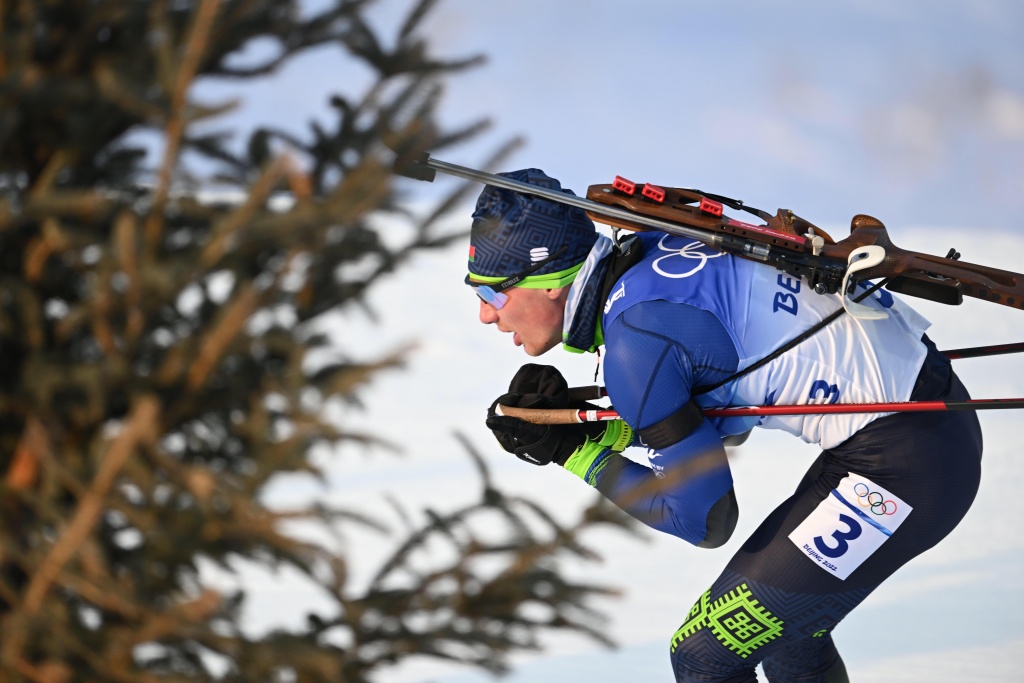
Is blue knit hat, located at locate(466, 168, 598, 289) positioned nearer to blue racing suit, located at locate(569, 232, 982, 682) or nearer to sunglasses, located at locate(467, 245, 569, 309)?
sunglasses, located at locate(467, 245, 569, 309)

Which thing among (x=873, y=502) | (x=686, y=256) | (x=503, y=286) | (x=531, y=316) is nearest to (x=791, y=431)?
(x=873, y=502)

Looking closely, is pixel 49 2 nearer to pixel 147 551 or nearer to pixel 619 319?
pixel 147 551

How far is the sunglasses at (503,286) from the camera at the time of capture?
3.71 meters

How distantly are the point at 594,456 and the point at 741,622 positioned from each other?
0.77m

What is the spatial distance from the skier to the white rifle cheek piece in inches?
2.4

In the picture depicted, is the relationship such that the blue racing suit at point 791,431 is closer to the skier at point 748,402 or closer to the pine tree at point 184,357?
the skier at point 748,402

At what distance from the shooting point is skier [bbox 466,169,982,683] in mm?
3486

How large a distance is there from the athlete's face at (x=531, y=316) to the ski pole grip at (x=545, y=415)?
0.21 m

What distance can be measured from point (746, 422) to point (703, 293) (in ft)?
1.85

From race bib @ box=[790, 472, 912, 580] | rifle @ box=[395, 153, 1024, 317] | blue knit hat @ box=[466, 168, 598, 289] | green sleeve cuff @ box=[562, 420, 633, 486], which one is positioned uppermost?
rifle @ box=[395, 153, 1024, 317]

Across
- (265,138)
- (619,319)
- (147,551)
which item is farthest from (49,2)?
(619,319)

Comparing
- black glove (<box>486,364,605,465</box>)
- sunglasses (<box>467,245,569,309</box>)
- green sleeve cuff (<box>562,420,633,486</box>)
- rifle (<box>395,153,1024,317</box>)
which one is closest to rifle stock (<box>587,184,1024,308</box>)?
rifle (<box>395,153,1024,317</box>)

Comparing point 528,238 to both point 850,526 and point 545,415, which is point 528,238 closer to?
point 545,415

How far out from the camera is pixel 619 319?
11.4 ft
